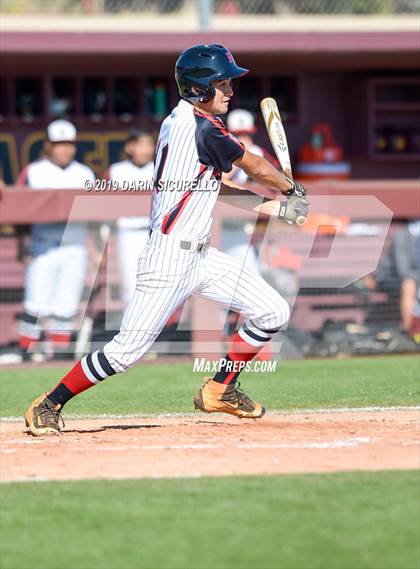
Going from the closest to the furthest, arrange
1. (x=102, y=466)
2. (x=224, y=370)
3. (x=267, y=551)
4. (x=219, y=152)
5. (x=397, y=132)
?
(x=267, y=551) → (x=102, y=466) → (x=219, y=152) → (x=224, y=370) → (x=397, y=132)

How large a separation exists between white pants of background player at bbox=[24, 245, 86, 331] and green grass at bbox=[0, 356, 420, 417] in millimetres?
771

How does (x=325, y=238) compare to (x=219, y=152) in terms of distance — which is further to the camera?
(x=325, y=238)

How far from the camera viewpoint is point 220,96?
6453 mm

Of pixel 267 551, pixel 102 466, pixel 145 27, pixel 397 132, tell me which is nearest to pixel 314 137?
pixel 397 132

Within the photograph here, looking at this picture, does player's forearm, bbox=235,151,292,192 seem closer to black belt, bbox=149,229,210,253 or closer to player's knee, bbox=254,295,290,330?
black belt, bbox=149,229,210,253

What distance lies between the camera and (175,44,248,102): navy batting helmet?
635cm

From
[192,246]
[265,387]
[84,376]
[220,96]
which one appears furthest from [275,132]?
[265,387]

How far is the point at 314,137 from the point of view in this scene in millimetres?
14898

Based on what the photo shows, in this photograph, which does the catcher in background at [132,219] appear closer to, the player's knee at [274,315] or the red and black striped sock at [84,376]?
the player's knee at [274,315]

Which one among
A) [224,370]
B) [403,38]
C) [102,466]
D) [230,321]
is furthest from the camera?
[403,38]

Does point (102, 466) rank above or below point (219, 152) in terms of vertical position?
below

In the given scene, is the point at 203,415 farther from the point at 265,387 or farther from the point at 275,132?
the point at 275,132

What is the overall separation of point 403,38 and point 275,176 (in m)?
8.67

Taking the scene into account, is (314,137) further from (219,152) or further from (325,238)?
(219,152)
